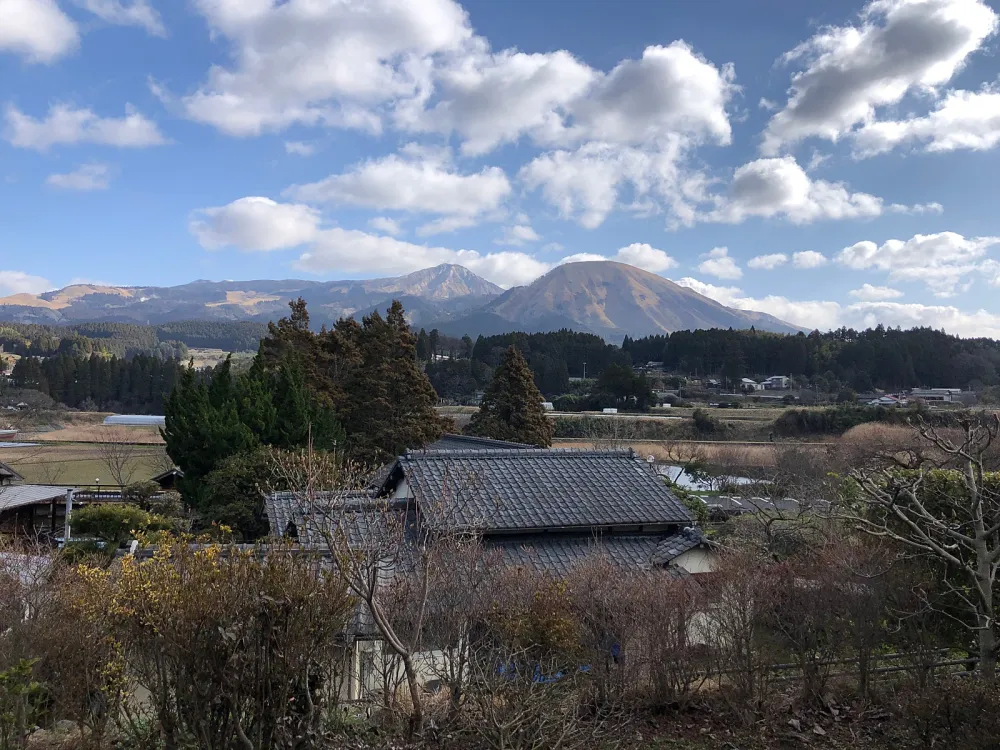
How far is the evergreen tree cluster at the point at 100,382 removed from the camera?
56594mm

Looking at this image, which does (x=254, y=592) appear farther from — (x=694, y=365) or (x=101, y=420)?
(x=694, y=365)

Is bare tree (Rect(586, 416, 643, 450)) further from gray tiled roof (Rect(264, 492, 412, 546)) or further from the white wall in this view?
gray tiled roof (Rect(264, 492, 412, 546))

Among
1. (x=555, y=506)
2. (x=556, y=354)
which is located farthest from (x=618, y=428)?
(x=555, y=506)

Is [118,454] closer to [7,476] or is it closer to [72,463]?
[72,463]

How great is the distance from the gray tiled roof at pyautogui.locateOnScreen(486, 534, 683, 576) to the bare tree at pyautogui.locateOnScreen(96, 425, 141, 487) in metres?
19.2

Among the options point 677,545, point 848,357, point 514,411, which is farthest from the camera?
point 848,357

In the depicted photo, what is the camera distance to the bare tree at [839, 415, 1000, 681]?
5625 millimetres

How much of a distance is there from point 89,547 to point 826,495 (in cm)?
1769

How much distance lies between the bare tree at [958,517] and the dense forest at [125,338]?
79.7m

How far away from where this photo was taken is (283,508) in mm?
11047

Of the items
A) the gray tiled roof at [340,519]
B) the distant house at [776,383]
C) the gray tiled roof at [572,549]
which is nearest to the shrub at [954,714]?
the gray tiled roof at [572,549]

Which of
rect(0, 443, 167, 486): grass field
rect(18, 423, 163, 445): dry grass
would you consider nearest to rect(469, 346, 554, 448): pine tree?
rect(0, 443, 167, 486): grass field

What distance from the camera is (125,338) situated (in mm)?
136250

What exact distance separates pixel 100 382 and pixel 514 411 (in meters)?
48.7
